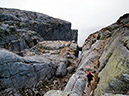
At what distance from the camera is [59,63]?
23.1m

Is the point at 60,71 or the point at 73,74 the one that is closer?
the point at 73,74

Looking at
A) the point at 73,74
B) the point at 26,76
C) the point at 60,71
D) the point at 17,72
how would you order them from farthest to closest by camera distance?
the point at 60,71
the point at 73,74
the point at 26,76
the point at 17,72

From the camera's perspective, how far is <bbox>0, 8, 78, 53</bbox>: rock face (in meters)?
31.4

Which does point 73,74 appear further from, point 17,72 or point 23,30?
point 23,30

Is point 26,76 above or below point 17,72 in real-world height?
below

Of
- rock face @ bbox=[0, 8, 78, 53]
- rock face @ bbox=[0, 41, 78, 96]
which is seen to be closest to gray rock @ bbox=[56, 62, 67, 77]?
rock face @ bbox=[0, 41, 78, 96]

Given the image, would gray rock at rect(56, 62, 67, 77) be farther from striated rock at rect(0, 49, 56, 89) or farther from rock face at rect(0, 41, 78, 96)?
striated rock at rect(0, 49, 56, 89)

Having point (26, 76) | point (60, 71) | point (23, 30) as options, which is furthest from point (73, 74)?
point (23, 30)

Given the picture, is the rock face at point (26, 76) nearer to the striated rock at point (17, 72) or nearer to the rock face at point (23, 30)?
the striated rock at point (17, 72)

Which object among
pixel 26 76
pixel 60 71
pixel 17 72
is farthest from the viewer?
pixel 60 71

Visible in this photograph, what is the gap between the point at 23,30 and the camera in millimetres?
41594

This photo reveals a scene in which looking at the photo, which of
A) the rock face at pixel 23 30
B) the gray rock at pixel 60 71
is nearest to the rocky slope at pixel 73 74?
the gray rock at pixel 60 71

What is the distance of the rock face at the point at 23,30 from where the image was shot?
3144cm

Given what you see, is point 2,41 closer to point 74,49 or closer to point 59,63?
point 59,63
